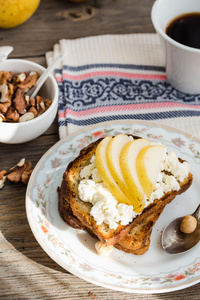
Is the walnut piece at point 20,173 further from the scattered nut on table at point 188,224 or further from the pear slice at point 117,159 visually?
the scattered nut on table at point 188,224

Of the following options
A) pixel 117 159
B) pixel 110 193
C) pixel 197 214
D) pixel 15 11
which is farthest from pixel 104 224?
pixel 15 11

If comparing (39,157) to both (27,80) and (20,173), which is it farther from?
(27,80)

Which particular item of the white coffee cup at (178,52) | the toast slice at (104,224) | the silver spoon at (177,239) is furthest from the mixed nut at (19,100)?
the silver spoon at (177,239)

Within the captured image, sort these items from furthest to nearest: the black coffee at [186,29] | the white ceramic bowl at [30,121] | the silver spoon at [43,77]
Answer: the black coffee at [186,29], the silver spoon at [43,77], the white ceramic bowl at [30,121]

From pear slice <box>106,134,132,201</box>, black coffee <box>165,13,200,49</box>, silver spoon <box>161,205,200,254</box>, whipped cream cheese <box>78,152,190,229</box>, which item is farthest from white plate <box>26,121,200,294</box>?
black coffee <box>165,13,200,49</box>

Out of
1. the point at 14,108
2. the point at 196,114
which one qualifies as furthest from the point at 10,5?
the point at 196,114

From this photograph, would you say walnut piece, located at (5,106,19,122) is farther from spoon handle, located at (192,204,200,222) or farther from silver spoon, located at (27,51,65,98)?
spoon handle, located at (192,204,200,222)
